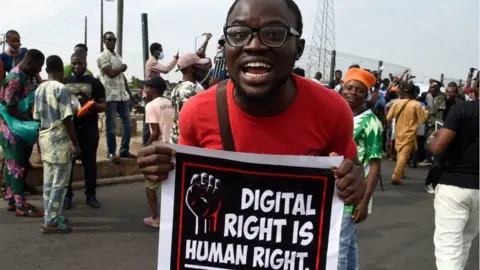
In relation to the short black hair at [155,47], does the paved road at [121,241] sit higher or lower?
lower

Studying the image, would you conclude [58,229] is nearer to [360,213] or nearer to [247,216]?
[360,213]

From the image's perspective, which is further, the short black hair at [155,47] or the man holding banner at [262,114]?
the short black hair at [155,47]

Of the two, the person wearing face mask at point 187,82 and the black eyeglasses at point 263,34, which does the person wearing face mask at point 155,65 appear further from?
the black eyeglasses at point 263,34

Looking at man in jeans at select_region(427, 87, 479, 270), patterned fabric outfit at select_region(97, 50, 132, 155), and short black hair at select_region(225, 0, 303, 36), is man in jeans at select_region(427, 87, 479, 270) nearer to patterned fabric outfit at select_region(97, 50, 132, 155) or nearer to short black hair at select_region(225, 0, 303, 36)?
short black hair at select_region(225, 0, 303, 36)

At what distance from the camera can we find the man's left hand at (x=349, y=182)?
195 cm

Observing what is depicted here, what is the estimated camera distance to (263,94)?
76.0 inches

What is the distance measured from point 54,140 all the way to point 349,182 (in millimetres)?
4089

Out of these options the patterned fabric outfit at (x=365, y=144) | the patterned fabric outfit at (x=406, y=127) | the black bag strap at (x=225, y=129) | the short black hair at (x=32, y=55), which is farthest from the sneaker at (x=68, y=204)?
the patterned fabric outfit at (x=406, y=127)

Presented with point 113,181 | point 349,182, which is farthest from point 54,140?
point 349,182

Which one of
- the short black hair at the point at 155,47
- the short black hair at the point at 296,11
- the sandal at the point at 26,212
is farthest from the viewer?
the short black hair at the point at 155,47

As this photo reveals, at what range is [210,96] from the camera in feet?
7.07

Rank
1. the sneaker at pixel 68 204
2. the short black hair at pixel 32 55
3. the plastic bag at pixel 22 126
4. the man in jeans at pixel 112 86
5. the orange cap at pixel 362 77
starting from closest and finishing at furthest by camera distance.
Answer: the orange cap at pixel 362 77 < the short black hair at pixel 32 55 < the plastic bag at pixel 22 126 < the sneaker at pixel 68 204 < the man in jeans at pixel 112 86

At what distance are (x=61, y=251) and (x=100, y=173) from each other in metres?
3.08

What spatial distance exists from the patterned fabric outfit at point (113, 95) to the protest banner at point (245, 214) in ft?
19.8
